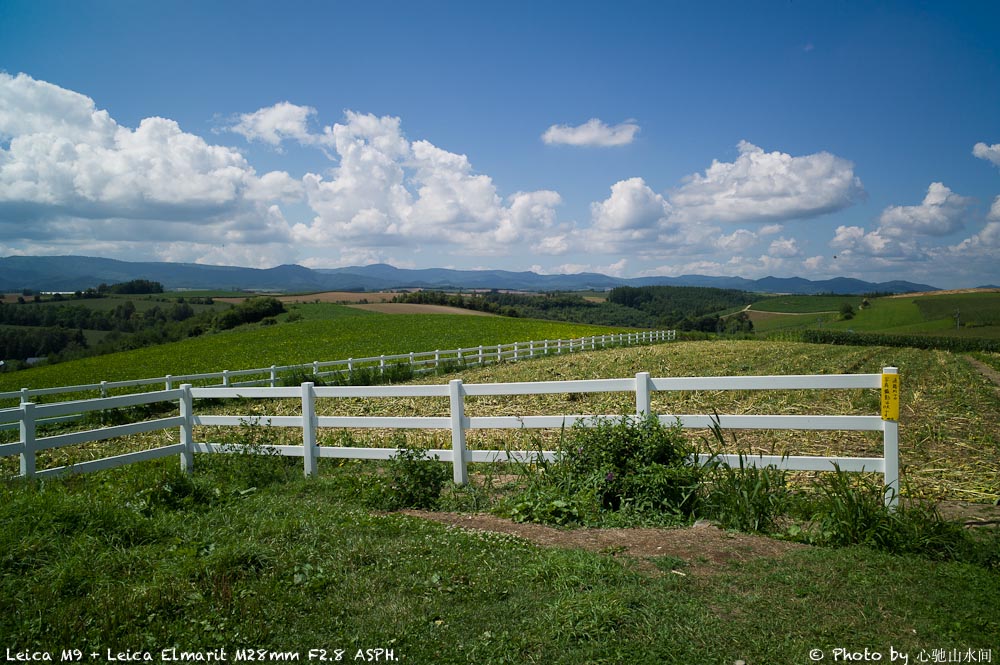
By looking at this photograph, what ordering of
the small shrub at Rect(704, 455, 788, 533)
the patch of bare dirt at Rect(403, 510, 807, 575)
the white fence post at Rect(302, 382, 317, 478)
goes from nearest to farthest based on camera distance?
the patch of bare dirt at Rect(403, 510, 807, 575), the small shrub at Rect(704, 455, 788, 533), the white fence post at Rect(302, 382, 317, 478)

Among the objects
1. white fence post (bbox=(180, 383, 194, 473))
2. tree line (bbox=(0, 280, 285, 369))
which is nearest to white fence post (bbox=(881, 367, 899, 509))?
white fence post (bbox=(180, 383, 194, 473))

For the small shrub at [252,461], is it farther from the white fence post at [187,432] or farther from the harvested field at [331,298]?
the harvested field at [331,298]

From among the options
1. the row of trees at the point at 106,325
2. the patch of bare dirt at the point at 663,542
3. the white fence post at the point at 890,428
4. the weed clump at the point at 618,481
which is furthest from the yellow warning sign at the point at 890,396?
the row of trees at the point at 106,325

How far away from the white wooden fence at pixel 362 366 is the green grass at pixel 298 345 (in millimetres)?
4267

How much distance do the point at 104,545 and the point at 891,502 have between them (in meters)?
6.77

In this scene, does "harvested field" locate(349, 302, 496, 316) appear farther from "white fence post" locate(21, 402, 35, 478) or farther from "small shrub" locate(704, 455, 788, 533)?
"small shrub" locate(704, 455, 788, 533)

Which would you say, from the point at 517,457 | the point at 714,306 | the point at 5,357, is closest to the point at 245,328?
the point at 5,357

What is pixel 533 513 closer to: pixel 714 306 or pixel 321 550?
pixel 321 550

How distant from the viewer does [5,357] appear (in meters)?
47.1

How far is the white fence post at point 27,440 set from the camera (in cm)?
716

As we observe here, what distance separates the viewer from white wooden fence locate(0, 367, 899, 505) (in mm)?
5602

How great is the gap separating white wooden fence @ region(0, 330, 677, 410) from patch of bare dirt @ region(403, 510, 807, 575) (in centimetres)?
1389

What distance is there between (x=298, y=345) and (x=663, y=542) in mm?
36690

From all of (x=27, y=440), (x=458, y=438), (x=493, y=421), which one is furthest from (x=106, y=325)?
(x=493, y=421)
